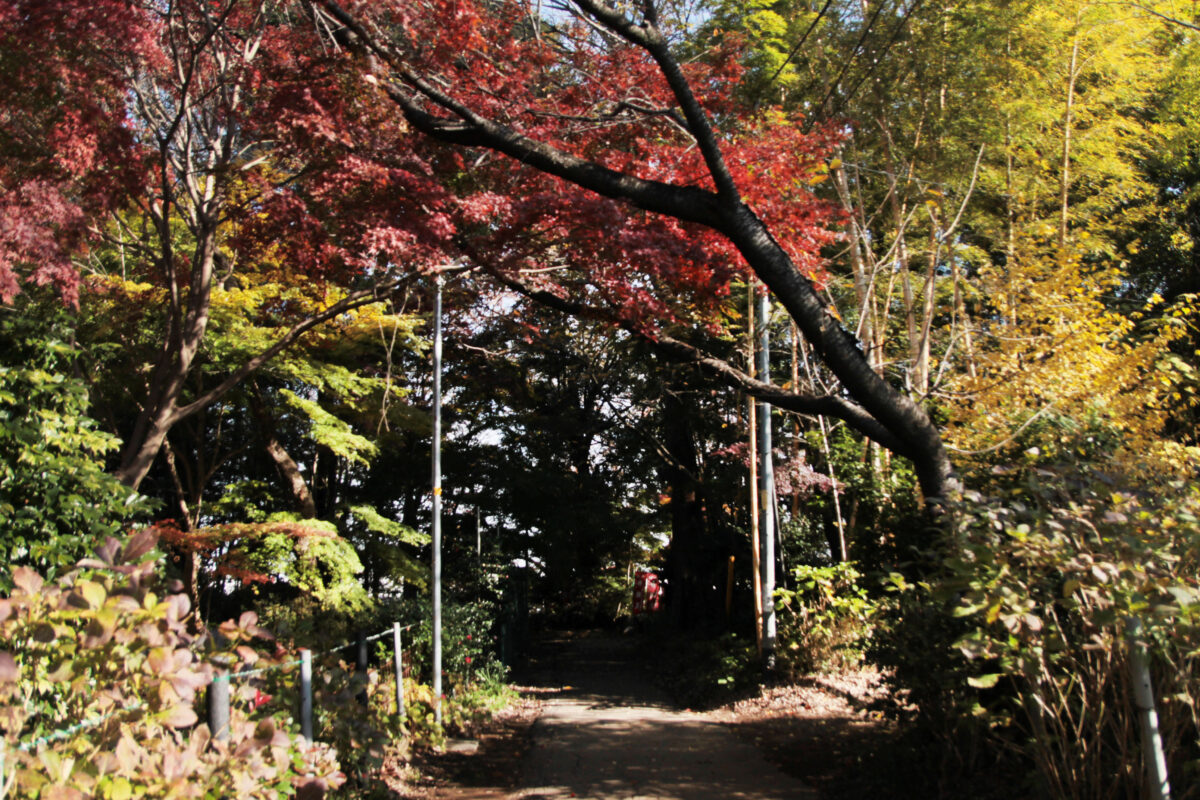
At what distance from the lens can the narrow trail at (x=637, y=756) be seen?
6.85 meters

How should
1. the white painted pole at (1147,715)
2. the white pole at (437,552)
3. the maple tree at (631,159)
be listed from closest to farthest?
1. the white painted pole at (1147,715)
2. the maple tree at (631,159)
3. the white pole at (437,552)

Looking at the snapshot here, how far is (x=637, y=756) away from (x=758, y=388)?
371 cm

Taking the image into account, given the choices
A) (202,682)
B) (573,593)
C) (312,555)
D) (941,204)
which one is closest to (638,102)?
(202,682)

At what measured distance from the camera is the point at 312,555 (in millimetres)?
13516

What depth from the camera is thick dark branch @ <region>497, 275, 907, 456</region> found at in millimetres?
6664

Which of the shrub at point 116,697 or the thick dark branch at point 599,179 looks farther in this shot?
the thick dark branch at point 599,179

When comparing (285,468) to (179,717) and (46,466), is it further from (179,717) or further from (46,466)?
(179,717)

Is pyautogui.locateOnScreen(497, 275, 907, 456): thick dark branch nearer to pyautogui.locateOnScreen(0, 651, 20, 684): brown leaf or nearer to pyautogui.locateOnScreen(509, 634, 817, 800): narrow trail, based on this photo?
pyautogui.locateOnScreen(509, 634, 817, 800): narrow trail

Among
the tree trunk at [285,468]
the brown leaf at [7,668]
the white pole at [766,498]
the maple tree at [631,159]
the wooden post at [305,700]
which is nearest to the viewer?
the brown leaf at [7,668]

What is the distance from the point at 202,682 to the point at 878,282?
1500 cm

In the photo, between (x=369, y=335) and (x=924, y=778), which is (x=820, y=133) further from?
(x=369, y=335)

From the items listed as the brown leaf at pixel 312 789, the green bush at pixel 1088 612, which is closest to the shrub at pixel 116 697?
the brown leaf at pixel 312 789

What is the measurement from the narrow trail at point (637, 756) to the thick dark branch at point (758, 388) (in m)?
2.71

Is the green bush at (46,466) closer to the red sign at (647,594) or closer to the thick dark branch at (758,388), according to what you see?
the thick dark branch at (758,388)
